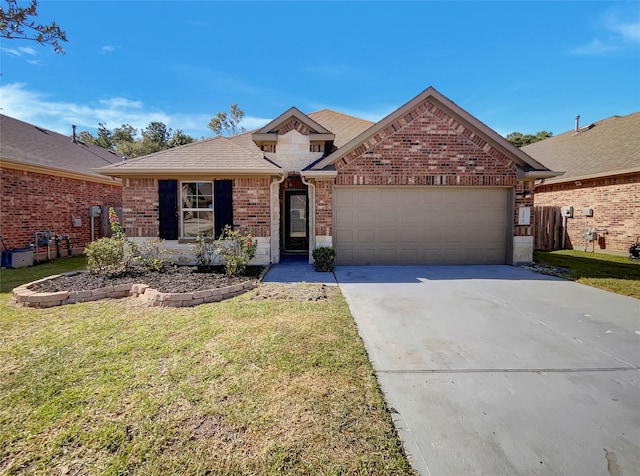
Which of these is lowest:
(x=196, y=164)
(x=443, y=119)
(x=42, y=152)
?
(x=196, y=164)

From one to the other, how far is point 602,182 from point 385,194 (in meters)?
9.96

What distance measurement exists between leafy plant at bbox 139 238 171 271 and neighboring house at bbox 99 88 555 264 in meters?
0.36

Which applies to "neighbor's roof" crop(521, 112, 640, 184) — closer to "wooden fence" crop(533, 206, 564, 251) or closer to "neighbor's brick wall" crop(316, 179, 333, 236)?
"wooden fence" crop(533, 206, 564, 251)

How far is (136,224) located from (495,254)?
35.8 ft

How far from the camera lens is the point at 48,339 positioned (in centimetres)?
401

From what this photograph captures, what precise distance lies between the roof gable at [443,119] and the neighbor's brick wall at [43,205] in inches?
379

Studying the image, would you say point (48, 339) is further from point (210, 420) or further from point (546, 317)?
point (546, 317)

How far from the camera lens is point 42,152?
11.4m

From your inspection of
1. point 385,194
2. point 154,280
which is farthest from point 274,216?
point 154,280

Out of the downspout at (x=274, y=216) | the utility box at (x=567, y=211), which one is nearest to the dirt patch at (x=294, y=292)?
the downspout at (x=274, y=216)

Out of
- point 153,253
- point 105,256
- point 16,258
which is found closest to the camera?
point 105,256

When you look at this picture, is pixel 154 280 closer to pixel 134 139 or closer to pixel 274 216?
pixel 274 216

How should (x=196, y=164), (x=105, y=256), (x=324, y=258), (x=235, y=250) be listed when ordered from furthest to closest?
(x=196, y=164) → (x=235, y=250) → (x=324, y=258) → (x=105, y=256)

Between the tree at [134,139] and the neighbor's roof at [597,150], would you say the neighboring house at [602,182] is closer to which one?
the neighbor's roof at [597,150]
